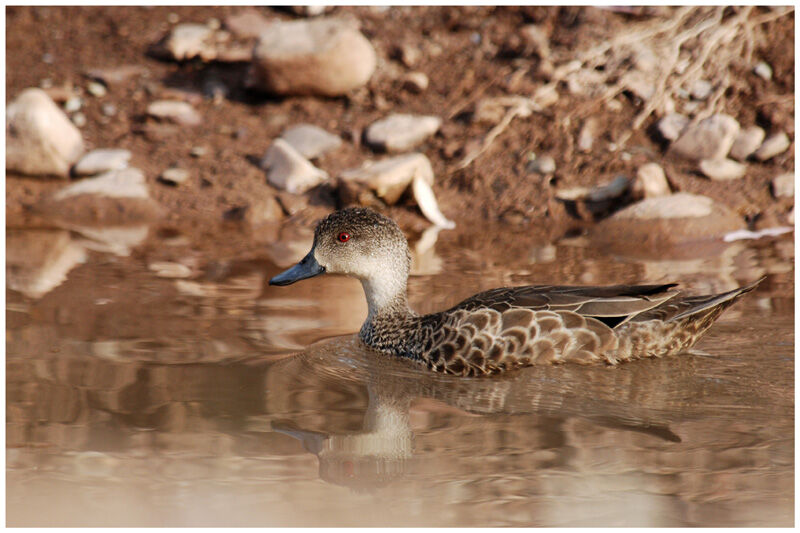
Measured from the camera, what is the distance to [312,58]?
11.2 m

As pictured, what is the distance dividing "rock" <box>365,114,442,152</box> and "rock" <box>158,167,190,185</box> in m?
1.86

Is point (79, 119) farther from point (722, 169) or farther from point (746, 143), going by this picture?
point (746, 143)

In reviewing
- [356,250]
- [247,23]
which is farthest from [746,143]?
[247,23]

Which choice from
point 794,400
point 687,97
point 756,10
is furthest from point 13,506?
point 756,10

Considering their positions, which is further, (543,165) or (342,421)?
(543,165)

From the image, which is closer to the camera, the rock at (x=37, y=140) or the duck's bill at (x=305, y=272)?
the duck's bill at (x=305, y=272)

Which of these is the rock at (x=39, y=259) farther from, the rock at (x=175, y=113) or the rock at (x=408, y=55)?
the rock at (x=408, y=55)

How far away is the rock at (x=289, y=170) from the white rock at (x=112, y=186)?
4.00 feet

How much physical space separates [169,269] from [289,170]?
8.01 feet

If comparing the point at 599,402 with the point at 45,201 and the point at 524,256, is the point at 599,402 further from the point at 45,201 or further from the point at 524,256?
the point at 45,201

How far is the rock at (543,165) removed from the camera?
34.1ft

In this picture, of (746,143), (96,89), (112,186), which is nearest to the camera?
(746,143)

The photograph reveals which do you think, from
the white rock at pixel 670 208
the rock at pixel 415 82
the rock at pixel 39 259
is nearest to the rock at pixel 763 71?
the white rock at pixel 670 208

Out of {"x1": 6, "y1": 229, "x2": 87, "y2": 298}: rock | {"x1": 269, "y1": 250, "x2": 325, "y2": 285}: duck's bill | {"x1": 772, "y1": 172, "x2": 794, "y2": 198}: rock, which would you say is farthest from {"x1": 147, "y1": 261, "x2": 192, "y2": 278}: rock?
{"x1": 772, "y1": 172, "x2": 794, "y2": 198}: rock
